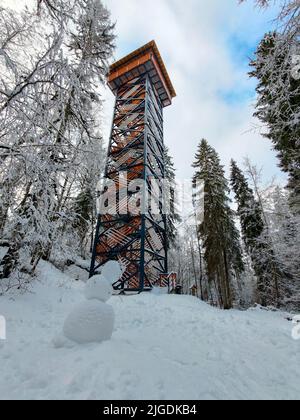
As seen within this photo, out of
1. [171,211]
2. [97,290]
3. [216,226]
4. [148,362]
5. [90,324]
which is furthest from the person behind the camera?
[171,211]

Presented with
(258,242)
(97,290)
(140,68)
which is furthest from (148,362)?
(140,68)

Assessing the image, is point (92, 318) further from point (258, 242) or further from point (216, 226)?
point (216, 226)

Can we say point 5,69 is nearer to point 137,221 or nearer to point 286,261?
point 137,221

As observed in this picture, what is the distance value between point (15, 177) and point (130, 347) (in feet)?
9.54

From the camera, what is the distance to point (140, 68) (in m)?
15.0

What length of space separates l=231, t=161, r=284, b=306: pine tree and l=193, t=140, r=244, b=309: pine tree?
132 cm

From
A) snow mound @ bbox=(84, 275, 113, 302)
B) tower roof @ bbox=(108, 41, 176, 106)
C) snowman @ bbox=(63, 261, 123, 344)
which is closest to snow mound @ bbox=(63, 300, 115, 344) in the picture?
snowman @ bbox=(63, 261, 123, 344)

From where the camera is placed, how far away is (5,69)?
9.07ft

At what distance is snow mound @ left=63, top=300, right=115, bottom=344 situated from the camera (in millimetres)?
2795

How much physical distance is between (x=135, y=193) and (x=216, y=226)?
20.8 ft

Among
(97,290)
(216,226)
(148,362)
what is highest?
(216,226)

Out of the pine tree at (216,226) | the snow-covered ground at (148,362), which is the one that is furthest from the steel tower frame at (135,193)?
the snow-covered ground at (148,362)

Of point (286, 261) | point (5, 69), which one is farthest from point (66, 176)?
point (286, 261)
